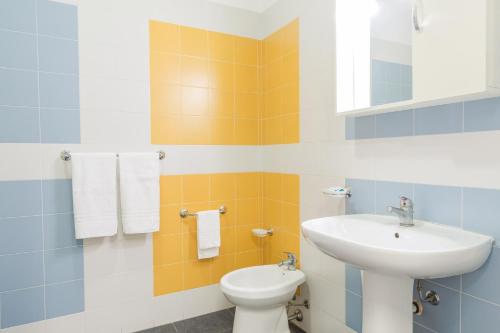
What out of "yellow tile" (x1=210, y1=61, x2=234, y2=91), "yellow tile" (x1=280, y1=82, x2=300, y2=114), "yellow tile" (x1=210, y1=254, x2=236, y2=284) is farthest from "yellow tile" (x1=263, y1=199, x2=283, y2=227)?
"yellow tile" (x1=210, y1=61, x2=234, y2=91)

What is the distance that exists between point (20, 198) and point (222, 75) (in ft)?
4.92

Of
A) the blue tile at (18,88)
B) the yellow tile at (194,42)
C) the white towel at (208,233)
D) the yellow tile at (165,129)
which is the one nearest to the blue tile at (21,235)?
the blue tile at (18,88)

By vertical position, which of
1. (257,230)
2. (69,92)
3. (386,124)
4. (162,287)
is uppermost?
(69,92)

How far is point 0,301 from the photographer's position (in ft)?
5.76

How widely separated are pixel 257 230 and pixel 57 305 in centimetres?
132

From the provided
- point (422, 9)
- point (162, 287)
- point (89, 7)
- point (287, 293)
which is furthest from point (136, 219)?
point (422, 9)

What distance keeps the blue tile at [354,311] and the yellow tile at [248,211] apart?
3.19 feet

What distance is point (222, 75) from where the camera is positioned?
2.39m

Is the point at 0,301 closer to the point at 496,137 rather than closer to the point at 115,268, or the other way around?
the point at 115,268

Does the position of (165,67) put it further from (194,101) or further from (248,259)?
(248,259)

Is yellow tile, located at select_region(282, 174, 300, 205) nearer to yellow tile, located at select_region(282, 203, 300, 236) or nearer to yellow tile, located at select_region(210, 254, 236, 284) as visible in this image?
yellow tile, located at select_region(282, 203, 300, 236)

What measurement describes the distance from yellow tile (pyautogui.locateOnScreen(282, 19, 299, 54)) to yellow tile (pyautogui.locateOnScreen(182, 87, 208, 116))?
64cm

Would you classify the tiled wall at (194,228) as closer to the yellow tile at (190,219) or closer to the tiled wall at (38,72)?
the yellow tile at (190,219)

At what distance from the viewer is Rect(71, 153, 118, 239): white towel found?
1.84 meters
